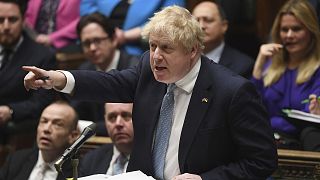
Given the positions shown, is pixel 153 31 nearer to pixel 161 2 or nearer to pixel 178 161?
pixel 178 161

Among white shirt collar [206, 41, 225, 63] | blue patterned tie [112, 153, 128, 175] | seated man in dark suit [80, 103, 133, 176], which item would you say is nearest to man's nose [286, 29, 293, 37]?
white shirt collar [206, 41, 225, 63]

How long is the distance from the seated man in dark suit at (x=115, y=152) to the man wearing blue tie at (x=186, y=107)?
0.80 meters

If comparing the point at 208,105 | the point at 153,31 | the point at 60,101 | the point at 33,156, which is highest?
the point at 153,31

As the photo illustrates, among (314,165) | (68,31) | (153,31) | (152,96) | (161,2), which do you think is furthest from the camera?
(68,31)

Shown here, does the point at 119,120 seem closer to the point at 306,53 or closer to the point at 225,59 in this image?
the point at 225,59

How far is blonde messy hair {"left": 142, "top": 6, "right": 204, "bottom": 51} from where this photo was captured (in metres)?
2.13

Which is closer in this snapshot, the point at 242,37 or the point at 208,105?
the point at 208,105

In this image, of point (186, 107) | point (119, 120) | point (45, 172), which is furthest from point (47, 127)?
point (186, 107)

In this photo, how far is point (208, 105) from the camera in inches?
86.5

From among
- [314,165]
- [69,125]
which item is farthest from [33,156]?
[314,165]

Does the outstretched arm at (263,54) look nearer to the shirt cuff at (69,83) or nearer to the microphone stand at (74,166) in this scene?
the shirt cuff at (69,83)

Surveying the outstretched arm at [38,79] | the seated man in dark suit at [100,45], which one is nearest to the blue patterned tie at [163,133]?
the outstretched arm at [38,79]

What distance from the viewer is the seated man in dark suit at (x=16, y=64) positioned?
12.2ft

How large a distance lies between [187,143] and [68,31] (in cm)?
244
